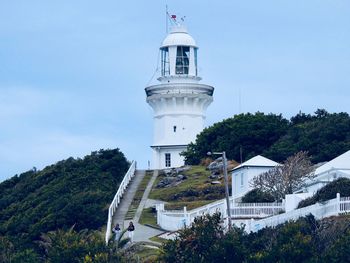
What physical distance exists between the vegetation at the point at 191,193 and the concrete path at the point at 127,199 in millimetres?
1085

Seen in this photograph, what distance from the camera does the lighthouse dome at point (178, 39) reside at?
9925 cm

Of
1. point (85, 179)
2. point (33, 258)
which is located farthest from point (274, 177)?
point (85, 179)

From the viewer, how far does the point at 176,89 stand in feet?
319

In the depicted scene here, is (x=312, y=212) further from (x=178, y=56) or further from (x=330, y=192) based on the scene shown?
(x=178, y=56)

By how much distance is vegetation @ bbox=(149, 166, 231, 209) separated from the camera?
250 feet

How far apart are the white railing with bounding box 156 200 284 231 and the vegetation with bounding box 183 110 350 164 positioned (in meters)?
13.1

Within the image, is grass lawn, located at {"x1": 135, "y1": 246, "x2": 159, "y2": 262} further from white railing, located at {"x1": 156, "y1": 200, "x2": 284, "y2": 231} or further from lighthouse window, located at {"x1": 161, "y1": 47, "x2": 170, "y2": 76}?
lighthouse window, located at {"x1": 161, "y1": 47, "x2": 170, "y2": 76}

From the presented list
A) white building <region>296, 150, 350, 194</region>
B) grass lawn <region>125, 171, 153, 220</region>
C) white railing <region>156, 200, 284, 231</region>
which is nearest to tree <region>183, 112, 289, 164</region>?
grass lawn <region>125, 171, 153, 220</region>

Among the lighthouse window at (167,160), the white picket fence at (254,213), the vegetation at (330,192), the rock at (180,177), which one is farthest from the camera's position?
the lighthouse window at (167,160)

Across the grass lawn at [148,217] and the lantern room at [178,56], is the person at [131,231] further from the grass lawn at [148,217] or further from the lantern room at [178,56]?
the lantern room at [178,56]

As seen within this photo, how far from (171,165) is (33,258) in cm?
3345

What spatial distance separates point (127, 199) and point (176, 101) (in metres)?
18.2

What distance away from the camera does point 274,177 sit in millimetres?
68625

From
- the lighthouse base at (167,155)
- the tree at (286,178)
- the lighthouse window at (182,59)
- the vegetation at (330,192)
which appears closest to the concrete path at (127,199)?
the lighthouse base at (167,155)
